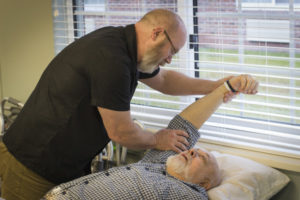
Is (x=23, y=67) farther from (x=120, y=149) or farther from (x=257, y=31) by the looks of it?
(x=257, y=31)

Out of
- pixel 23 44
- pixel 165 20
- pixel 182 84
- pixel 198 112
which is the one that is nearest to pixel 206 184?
pixel 198 112

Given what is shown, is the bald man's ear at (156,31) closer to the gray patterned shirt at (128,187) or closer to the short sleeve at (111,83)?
the short sleeve at (111,83)

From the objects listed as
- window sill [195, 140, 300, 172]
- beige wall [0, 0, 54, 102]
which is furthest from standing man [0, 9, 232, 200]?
beige wall [0, 0, 54, 102]

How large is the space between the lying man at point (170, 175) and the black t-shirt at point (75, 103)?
0.50 ft

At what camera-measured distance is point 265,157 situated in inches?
103

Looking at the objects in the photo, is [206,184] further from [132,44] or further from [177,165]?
[132,44]

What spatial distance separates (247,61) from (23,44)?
1.78 meters

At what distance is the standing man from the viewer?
6.75 ft

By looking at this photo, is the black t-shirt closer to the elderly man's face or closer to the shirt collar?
the shirt collar

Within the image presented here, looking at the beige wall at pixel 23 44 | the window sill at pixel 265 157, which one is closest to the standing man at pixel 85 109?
the window sill at pixel 265 157

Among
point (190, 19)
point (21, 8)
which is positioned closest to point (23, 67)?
point (21, 8)

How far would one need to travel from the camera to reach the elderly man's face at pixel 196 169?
7.59ft

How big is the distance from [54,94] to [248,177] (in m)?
0.98

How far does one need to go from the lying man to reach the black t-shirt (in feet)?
0.50
